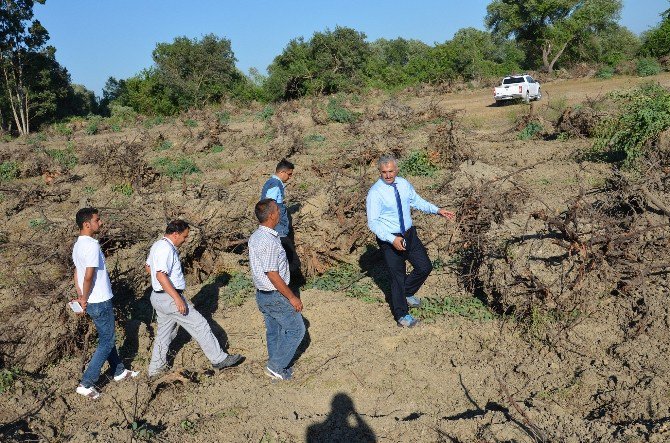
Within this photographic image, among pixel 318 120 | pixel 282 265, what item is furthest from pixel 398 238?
pixel 318 120

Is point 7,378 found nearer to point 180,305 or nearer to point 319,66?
point 180,305

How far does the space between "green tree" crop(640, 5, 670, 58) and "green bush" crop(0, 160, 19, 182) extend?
34696 mm

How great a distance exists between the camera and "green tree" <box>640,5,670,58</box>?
108 ft

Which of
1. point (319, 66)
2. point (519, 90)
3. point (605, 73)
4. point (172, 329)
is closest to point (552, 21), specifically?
point (605, 73)

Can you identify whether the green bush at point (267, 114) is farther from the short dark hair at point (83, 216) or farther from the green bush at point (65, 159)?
the short dark hair at point (83, 216)

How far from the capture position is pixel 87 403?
449 cm

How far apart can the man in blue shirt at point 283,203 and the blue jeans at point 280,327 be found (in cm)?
180

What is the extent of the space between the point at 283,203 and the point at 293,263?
84cm

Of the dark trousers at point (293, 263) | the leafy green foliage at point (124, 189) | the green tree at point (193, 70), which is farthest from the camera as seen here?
the green tree at point (193, 70)

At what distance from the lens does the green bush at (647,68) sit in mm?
29391

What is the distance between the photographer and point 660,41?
110ft

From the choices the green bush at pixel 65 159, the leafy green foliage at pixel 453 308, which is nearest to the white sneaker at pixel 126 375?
the leafy green foliage at pixel 453 308

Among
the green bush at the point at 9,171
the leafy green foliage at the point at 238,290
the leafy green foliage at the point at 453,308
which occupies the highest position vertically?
the green bush at the point at 9,171

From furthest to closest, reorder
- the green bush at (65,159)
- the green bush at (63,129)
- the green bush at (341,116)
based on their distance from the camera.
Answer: the green bush at (63,129)
the green bush at (341,116)
the green bush at (65,159)
